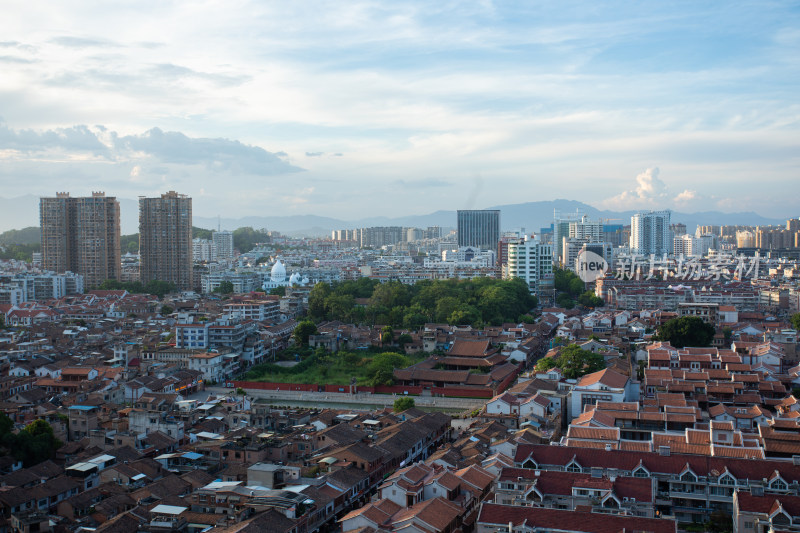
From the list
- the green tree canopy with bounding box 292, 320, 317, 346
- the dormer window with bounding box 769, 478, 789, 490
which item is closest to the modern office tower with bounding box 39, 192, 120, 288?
the green tree canopy with bounding box 292, 320, 317, 346

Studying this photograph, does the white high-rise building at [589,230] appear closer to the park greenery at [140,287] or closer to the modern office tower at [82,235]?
the park greenery at [140,287]

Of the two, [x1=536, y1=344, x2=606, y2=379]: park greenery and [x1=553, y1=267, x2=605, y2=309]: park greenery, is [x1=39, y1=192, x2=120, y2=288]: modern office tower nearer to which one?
[x1=553, y1=267, x2=605, y2=309]: park greenery

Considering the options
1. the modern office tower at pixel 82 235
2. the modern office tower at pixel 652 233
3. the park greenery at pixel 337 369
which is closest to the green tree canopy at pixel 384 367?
the park greenery at pixel 337 369

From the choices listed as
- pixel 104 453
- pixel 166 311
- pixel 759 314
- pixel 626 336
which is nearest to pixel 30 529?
pixel 104 453

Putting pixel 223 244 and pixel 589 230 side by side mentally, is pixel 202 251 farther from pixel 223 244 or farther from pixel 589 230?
pixel 589 230

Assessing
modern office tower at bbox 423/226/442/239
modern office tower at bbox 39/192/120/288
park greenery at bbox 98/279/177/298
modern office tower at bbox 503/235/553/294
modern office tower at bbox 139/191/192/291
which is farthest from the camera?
modern office tower at bbox 423/226/442/239

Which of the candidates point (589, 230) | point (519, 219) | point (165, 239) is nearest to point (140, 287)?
point (165, 239)
